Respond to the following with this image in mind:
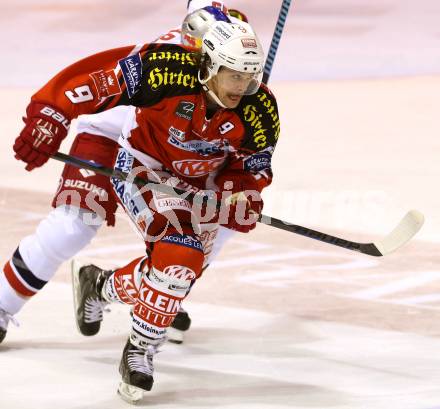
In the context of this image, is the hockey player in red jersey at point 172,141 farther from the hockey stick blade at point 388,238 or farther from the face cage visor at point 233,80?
the hockey stick blade at point 388,238

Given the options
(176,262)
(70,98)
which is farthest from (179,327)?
(70,98)

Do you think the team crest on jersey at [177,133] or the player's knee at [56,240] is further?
the player's knee at [56,240]

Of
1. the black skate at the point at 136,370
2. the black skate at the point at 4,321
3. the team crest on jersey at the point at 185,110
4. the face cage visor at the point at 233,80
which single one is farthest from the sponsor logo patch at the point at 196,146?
the black skate at the point at 4,321

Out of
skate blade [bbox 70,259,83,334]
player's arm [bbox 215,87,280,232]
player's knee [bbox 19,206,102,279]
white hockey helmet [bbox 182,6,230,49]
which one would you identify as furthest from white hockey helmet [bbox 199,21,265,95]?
skate blade [bbox 70,259,83,334]

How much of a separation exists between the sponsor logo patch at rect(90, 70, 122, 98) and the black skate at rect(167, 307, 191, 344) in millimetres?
975

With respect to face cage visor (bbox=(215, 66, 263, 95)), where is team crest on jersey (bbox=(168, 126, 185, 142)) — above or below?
below

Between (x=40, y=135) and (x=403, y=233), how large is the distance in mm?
1272

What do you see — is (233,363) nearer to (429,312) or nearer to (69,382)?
(69,382)

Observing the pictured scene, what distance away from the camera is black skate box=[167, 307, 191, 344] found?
4070 mm

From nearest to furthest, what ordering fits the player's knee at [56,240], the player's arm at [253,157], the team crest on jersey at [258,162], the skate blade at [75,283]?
1. the player's arm at [253,157]
2. the team crest on jersey at [258,162]
3. the player's knee at [56,240]
4. the skate blade at [75,283]

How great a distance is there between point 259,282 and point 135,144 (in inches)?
48.5

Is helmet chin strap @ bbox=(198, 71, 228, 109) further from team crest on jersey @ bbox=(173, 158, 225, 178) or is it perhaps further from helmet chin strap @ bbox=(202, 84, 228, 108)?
team crest on jersey @ bbox=(173, 158, 225, 178)

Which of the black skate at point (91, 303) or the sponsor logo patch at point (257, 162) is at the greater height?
the sponsor logo patch at point (257, 162)

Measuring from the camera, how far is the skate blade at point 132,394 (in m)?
3.32
